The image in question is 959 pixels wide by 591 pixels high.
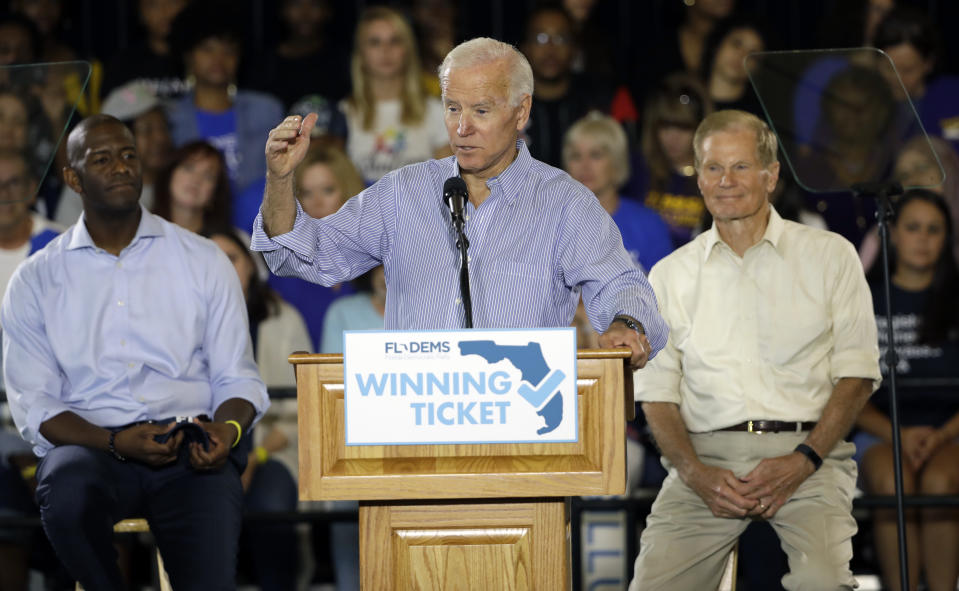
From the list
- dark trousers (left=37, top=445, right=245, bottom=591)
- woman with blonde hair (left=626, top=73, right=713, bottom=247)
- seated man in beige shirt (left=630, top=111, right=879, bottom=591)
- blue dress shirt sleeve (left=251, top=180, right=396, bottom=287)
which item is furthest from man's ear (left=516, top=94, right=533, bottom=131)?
woman with blonde hair (left=626, top=73, right=713, bottom=247)

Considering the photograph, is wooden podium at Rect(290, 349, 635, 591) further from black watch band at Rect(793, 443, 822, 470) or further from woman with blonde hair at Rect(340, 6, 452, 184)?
woman with blonde hair at Rect(340, 6, 452, 184)

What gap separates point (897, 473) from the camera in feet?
11.1

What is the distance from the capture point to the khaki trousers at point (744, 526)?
3115 mm

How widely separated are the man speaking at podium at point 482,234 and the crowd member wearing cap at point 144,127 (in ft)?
7.40

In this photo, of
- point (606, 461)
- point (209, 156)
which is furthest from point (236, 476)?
→ point (209, 156)

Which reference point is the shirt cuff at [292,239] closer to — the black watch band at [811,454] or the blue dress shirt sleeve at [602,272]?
the blue dress shirt sleeve at [602,272]

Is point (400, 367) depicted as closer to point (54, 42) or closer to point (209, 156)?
point (209, 156)

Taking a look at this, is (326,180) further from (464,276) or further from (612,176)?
(464,276)

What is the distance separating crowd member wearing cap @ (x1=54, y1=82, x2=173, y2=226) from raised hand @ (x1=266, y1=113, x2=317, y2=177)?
2485 mm

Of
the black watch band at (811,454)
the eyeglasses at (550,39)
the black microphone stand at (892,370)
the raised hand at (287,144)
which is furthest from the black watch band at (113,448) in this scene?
the eyeglasses at (550,39)

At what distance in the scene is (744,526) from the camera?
10.8 ft

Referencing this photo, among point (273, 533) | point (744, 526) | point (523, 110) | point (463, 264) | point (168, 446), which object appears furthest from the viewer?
point (273, 533)

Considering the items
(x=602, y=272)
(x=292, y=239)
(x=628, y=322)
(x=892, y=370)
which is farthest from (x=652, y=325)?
(x=892, y=370)

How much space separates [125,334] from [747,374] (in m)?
Result: 1.63
